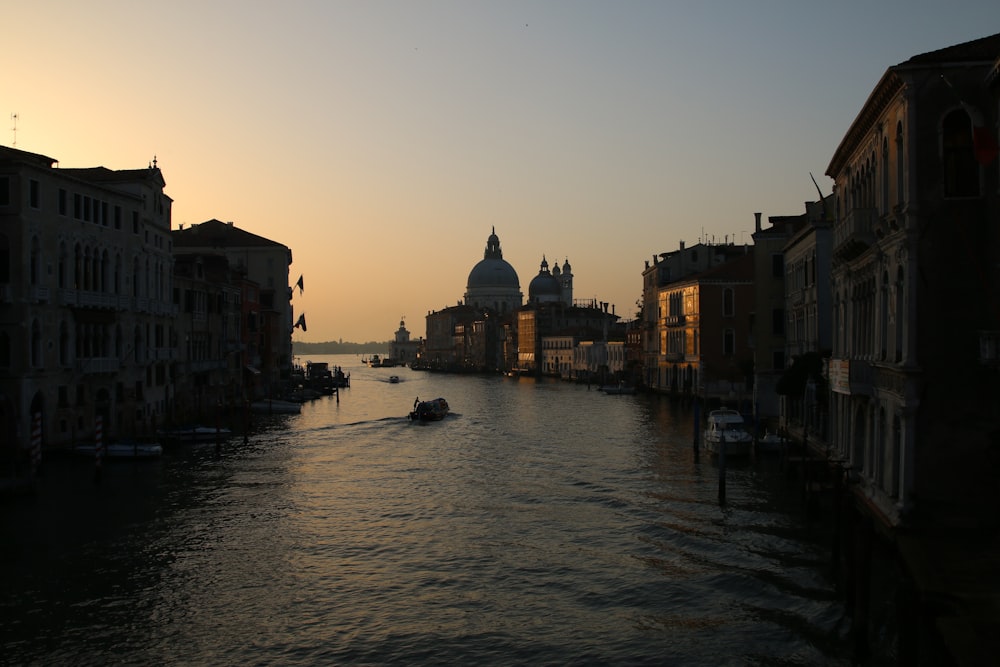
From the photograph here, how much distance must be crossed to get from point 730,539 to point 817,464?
15.2 feet

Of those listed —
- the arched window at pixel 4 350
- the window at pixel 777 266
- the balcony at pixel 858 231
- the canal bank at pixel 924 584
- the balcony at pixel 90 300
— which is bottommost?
the canal bank at pixel 924 584

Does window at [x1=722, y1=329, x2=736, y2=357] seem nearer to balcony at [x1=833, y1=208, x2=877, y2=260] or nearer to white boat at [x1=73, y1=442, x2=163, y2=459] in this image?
white boat at [x1=73, y1=442, x2=163, y2=459]

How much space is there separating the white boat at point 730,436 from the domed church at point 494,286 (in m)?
141

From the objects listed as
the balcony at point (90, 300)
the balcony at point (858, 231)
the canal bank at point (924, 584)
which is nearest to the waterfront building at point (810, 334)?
the balcony at point (858, 231)

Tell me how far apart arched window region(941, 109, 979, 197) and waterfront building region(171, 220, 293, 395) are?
1946 inches

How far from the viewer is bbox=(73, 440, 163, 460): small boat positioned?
86.7ft

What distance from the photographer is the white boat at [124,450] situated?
86.7 ft

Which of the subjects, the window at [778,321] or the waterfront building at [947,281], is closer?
the waterfront building at [947,281]

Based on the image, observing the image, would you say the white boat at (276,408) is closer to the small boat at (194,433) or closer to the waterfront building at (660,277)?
the small boat at (194,433)

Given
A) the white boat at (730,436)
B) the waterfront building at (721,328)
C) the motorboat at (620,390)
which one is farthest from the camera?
the motorboat at (620,390)

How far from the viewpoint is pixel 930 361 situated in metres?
14.1

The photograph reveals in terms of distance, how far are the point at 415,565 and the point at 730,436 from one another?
14.9 meters

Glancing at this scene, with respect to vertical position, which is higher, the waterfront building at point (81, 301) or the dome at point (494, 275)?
the dome at point (494, 275)

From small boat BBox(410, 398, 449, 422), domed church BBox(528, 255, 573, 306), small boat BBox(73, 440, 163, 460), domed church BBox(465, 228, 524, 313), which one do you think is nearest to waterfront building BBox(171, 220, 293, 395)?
small boat BBox(410, 398, 449, 422)
